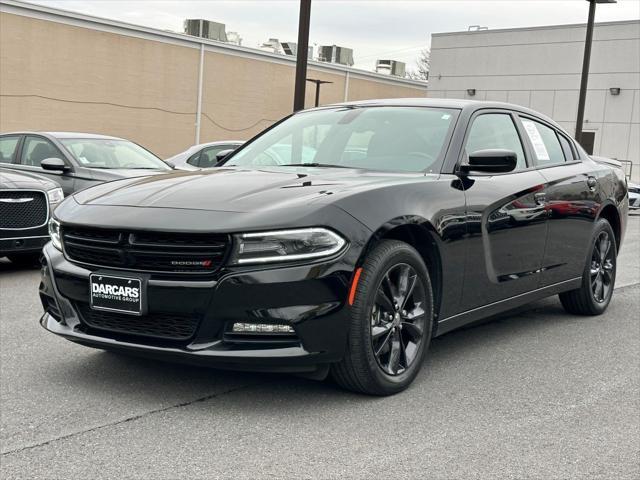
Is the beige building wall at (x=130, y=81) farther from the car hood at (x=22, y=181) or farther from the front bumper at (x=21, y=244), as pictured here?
the front bumper at (x=21, y=244)

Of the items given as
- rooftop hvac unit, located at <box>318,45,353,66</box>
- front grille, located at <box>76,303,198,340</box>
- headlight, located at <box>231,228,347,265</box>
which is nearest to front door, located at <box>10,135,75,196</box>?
front grille, located at <box>76,303,198,340</box>

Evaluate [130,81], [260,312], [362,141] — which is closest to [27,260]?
[362,141]

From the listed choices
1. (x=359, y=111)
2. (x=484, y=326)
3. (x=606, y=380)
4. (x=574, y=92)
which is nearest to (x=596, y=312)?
(x=484, y=326)

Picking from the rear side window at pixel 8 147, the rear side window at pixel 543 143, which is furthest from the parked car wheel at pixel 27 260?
the rear side window at pixel 543 143

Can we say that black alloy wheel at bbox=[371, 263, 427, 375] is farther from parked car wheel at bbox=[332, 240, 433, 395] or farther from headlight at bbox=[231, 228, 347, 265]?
headlight at bbox=[231, 228, 347, 265]

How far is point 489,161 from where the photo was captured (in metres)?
4.85

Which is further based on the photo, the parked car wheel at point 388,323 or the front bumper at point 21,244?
the front bumper at point 21,244

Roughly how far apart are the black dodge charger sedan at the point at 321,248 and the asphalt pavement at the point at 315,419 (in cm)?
28

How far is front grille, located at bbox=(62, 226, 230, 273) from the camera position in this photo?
3809mm

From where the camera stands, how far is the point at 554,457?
353cm

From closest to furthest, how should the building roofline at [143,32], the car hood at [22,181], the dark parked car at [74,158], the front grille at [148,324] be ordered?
the front grille at [148,324] < the car hood at [22,181] < the dark parked car at [74,158] < the building roofline at [143,32]

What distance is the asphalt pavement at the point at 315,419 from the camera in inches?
132

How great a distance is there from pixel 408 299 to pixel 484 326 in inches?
76.5

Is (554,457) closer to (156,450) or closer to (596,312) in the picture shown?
(156,450)
